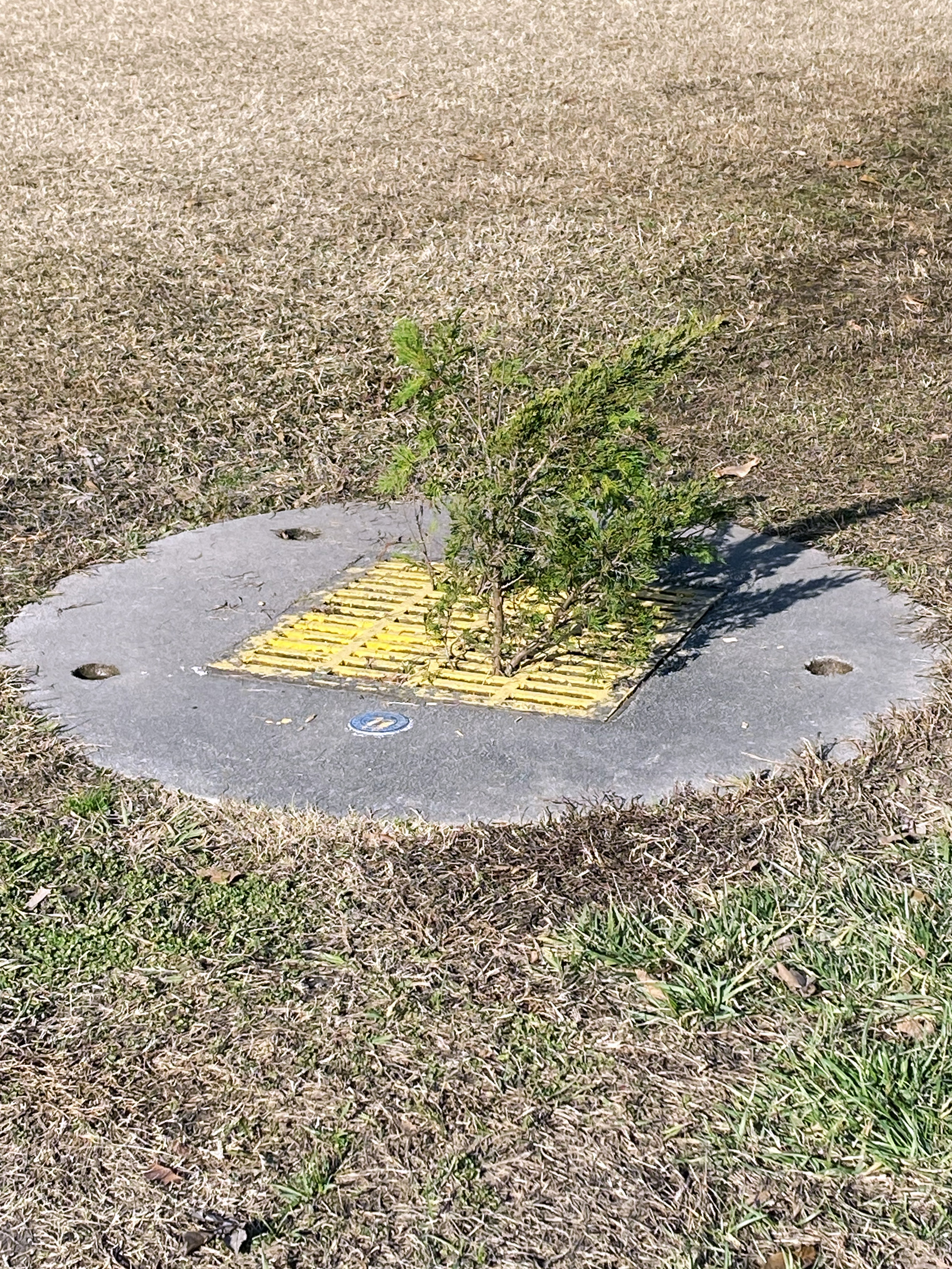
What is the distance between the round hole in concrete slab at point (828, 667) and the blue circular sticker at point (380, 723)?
1.09 meters

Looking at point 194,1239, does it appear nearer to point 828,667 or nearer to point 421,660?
point 421,660

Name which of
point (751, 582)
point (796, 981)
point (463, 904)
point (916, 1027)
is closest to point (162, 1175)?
point (463, 904)

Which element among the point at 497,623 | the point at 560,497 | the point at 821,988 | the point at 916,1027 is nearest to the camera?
the point at 916,1027

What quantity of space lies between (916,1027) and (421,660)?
177 cm

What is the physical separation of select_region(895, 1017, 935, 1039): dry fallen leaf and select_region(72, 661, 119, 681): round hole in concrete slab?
7.53ft

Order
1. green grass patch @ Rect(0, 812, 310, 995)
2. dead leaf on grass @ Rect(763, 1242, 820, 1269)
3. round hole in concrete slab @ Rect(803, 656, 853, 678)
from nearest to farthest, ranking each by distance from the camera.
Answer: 1. dead leaf on grass @ Rect(763, 1242, 820, 1269)
2. green grass patch @ Rect(0, 812, 310, 995)
3. round hole in concrete slab @ Rect(803, 656, 853, 678)

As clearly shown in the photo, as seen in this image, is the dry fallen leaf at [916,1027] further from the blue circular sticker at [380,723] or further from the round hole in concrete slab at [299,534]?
the round hole in concrete slab at [299,534]

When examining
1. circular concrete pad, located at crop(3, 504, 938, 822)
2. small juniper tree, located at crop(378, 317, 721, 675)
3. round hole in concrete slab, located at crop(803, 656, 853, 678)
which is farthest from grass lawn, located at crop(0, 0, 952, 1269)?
small juniper tree, located at crop(378, 317, 721, 675)

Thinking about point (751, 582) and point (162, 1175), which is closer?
point (162, 1175)

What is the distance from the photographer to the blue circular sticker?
12.5 feet

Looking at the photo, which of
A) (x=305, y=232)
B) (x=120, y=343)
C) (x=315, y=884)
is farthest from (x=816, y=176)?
(x=315, y=884)

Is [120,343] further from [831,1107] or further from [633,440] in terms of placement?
[831,1107]

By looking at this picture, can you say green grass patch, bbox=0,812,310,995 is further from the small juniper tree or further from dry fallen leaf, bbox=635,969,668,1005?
the small juniper tree

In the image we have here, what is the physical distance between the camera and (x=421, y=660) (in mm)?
4172
